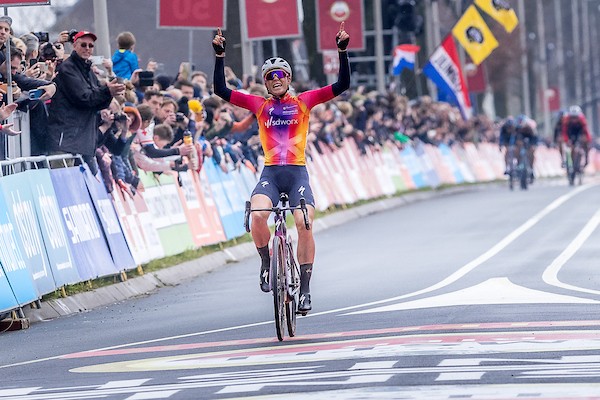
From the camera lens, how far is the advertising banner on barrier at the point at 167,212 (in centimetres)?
2097

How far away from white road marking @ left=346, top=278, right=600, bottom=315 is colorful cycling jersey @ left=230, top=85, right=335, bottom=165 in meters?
1.66

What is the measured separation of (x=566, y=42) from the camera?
13200cm

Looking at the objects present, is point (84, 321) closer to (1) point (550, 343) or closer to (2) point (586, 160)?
(1) point (550, 343)

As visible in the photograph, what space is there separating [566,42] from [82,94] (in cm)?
11624

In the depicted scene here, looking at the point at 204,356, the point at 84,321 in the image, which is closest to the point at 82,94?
the point at 84,321

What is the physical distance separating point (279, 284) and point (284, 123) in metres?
1.51

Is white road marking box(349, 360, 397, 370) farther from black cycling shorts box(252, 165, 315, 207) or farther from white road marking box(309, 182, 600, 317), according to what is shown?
white road marking box(309, 182, 600, 317)

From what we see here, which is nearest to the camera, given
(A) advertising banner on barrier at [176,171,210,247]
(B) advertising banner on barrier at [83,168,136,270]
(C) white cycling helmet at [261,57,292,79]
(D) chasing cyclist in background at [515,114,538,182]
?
(C) white cycling helmet at [261,57,292,79]

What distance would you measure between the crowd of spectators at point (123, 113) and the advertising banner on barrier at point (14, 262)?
3.35 feet

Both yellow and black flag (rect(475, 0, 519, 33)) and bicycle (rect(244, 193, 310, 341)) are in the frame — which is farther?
yellow and black flag (rect(475, 0, 519, 33))

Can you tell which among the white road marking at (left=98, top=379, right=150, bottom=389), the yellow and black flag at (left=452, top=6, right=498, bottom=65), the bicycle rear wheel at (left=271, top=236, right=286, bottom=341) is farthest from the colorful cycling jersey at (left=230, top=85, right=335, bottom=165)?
the yellow and black flag at (left=452, top=6, right=498, bottom=65)

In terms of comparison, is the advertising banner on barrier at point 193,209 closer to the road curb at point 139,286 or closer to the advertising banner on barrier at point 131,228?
the road curb at point 139,286

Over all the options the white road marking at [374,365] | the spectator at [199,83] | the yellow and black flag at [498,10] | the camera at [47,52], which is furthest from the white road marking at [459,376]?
the yellow and black flag at [498,10]

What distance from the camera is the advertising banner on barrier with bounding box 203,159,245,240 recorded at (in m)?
24.3
